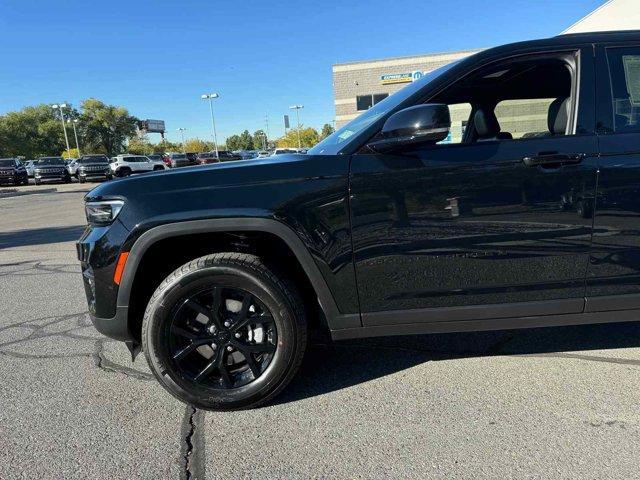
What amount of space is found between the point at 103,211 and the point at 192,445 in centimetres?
133

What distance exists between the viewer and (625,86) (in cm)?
251

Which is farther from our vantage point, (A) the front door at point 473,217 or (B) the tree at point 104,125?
(B) the tree at point 104,125

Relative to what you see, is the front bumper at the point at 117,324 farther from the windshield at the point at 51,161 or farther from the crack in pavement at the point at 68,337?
the windshield at the point at 51,161

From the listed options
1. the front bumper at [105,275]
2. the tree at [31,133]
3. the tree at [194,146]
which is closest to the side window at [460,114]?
the front bumper at [105,275]

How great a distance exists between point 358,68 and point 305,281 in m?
30.3

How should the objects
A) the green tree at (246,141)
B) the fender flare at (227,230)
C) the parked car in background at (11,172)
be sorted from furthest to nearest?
the green tree at (246,141), the parked car in background at (11,172), the fender flare at (227,230)

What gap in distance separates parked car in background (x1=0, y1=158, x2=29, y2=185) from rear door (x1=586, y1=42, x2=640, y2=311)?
117 ft

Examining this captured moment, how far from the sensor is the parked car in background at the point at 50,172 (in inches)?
1204

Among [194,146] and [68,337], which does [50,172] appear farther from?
[194,146]

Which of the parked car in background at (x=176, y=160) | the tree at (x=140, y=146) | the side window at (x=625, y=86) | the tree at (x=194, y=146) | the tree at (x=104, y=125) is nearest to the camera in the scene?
the side window at (x=625, y=86)

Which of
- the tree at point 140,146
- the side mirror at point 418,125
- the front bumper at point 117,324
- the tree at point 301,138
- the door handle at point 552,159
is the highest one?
the tree at point 140,146

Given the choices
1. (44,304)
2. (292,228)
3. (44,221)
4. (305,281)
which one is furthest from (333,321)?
(44,221)

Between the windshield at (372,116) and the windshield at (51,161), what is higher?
the windshield at (51,161)

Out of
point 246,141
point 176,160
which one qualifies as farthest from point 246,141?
point 176,160
